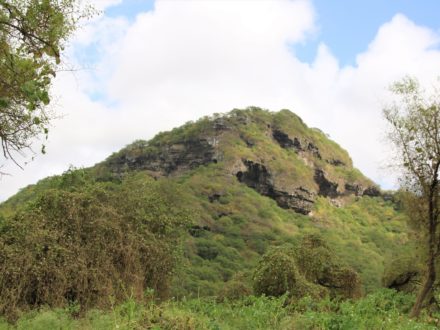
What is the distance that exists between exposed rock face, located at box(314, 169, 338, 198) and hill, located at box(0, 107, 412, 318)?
0.26 metres

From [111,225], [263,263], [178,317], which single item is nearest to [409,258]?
[263,263]

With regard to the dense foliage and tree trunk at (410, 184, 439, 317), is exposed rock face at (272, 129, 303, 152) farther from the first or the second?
tree trunk at (410, 184, 439, 317)

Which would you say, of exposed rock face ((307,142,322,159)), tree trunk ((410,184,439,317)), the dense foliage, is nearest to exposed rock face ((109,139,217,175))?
exposed rock face ((307,142,322,159))

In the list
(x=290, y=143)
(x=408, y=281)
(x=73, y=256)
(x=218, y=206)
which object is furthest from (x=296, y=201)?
(x=73, y=256)

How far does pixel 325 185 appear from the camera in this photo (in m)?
133

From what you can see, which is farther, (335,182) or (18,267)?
(335,182)

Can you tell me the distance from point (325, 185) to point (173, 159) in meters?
40.8

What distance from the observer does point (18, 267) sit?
17.1 meters

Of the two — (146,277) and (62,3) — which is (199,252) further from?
(62,3)

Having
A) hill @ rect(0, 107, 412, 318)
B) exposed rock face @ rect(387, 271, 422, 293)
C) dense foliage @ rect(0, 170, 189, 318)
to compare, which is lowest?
exposed rock face @ rect(387, 271, 422, 293)

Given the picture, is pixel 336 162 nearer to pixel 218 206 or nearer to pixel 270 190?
pixel 270 190

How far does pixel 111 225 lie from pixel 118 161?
343 feet

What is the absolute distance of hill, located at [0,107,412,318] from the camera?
20.4m

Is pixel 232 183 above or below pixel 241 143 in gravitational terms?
below
